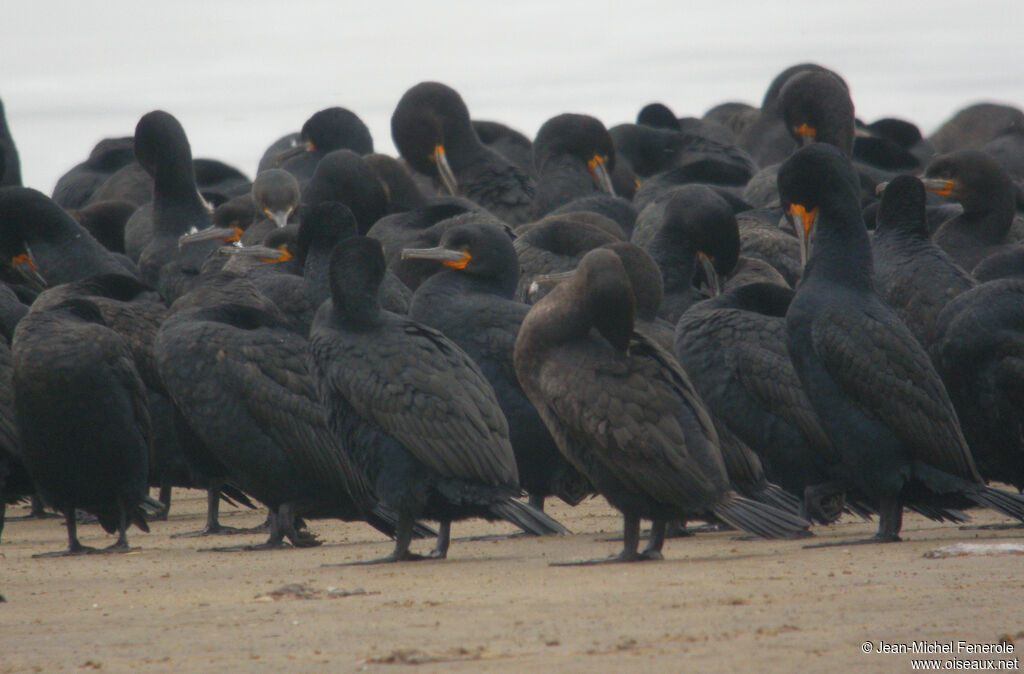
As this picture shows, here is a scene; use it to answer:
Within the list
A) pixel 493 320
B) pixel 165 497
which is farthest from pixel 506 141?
pixel 493 320

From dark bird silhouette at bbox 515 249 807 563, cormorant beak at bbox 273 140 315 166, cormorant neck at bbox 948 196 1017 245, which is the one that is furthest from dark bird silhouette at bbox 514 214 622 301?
cormorant beak at bbox 273 140 315 166

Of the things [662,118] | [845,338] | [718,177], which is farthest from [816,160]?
[662,118]

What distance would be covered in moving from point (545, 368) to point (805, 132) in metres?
7.66

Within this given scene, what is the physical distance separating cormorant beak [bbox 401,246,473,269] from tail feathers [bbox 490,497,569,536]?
2.12m

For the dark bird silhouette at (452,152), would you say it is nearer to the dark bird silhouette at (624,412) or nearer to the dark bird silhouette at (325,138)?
the dark bird silhouette at (325,138)

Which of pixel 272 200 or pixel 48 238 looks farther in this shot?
pixel 272 200

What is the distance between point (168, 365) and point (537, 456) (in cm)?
231

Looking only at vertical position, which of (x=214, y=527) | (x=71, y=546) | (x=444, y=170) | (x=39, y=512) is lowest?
(x=39, y=512)

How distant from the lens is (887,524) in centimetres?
844

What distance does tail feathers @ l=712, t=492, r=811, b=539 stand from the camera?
7961 mm

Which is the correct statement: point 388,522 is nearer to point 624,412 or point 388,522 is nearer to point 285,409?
point 285,409

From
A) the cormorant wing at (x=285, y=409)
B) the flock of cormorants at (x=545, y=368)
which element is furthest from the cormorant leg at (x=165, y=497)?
the cormorant wing at (x=285, y=409)

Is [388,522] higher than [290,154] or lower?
lower

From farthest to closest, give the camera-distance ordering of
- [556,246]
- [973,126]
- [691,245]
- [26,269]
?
1. [973,126]
2. [26,269]
3. [556,246]
4. [691,245]
